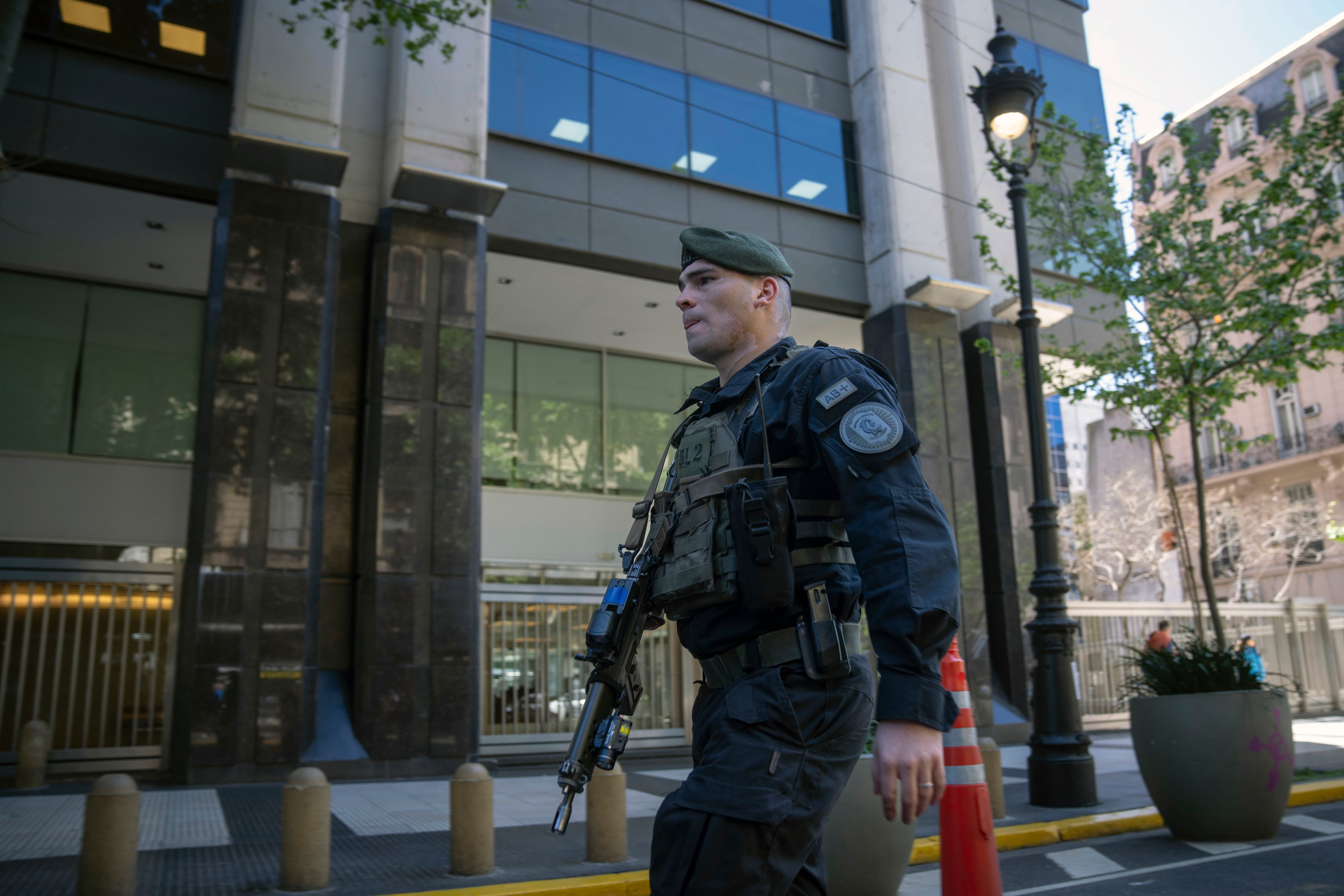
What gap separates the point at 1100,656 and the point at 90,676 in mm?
16182

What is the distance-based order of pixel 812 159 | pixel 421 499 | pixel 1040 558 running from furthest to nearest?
pixel 812 159 < pixel 421 499 < pixel 1040 558

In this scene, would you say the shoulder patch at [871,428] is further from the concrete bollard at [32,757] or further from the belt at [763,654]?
the concrete bollard at [32,757]

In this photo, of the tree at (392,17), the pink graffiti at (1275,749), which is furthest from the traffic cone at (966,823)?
the tree at (392,17)

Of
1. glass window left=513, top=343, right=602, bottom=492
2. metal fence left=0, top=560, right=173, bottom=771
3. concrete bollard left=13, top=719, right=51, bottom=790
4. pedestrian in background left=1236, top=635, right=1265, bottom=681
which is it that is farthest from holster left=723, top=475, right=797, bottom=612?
glass window left=513, top=343, right=602, bottom=492

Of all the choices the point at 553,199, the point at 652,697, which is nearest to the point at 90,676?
the point at 652,697

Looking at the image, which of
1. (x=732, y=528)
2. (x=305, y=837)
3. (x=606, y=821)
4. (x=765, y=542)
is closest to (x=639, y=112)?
(x=606, y=821)

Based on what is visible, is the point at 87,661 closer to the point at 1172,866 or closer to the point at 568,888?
the point at 568,888

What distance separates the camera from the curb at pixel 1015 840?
210 inches

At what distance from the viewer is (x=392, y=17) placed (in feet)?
29.9

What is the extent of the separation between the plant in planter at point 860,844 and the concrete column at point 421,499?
7.33 meters

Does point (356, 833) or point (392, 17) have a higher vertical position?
point (392, 17)

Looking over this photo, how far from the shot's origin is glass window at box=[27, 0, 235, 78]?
11734 mm

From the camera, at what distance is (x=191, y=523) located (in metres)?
10.6

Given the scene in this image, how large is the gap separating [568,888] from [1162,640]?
11.2m
